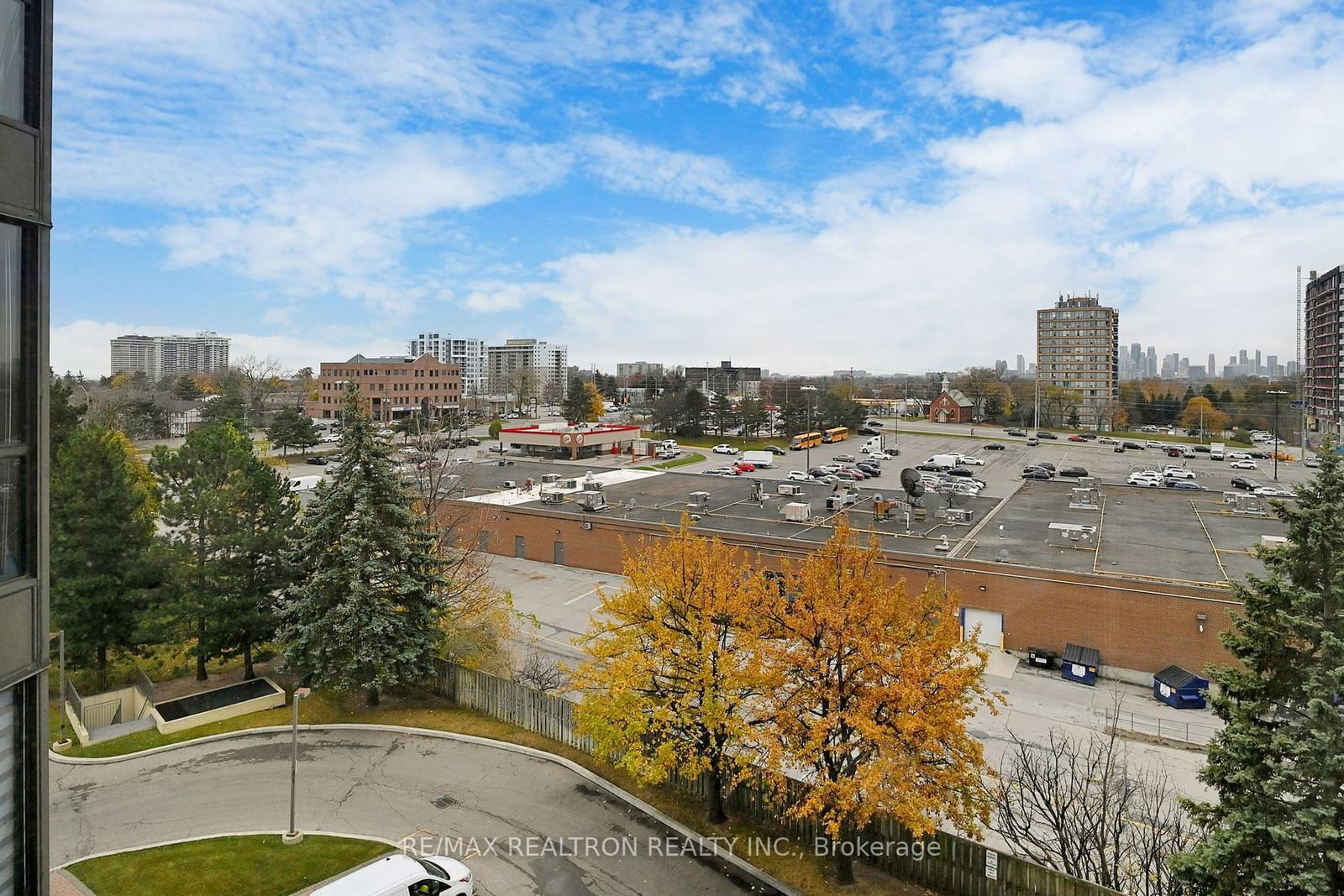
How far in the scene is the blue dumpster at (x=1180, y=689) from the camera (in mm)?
21578

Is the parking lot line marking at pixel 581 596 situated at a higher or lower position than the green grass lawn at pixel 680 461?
lower

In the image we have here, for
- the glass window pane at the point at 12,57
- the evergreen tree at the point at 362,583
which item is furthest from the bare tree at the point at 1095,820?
the glass window pane at the point at 12,57

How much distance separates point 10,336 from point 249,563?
1714cm

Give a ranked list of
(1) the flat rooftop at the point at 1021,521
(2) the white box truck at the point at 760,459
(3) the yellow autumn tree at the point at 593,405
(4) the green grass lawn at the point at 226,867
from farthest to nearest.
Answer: (3) the yellow autumn tree at the point at 593,405
(2) the white box truck at the point at 760,459
(1) the flat rooftop at the point at 1021,521
(4) the green grass lawn at the point at 226,867

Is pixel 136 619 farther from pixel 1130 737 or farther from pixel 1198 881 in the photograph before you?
pixel 1130 737

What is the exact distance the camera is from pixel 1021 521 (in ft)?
113

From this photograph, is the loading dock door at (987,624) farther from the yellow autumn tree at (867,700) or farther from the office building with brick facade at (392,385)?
the office building with brick facade at (392,385)

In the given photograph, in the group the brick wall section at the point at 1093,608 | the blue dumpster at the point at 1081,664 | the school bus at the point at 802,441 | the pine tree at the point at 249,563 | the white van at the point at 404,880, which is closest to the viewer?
the white van at the point at 404,880

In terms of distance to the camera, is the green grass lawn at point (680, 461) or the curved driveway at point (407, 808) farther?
→ the green grass lawn at point (680, 461)

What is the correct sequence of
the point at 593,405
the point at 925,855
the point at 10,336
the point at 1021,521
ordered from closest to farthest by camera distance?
1. the point at 10,336
2. the point at 925,855
3. the point at 1021,521
4. the point at 593,405

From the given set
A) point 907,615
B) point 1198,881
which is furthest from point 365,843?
point 1198,881

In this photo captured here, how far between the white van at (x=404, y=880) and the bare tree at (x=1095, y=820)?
856 centimetres

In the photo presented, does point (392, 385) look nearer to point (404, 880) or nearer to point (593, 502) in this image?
point (593, 502)

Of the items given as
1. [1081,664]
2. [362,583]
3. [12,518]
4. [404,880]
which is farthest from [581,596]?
[12,518]
